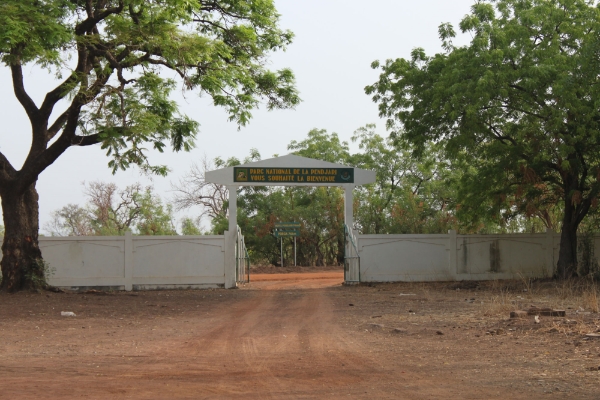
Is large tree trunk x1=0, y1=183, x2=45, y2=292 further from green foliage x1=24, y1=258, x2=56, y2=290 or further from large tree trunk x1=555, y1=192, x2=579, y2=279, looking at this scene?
large tree trunk x1=555, y1=192, x2=579, y2=279

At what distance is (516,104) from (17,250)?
14574 millimetres

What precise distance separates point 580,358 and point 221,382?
448cm

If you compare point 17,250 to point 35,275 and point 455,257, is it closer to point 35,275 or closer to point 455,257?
point 35,275

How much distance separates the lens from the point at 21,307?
16000 mm

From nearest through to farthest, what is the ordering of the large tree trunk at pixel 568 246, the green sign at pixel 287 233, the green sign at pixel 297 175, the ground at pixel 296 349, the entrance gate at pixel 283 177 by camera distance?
the ground at pixel 296 349 → the large tree trunk at pixel 568 246 → the entrance gate at pixel 283 177 → the green sign at pixel 297 175 → the green sign at pixel 287 233

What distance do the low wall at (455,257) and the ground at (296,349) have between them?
628cm

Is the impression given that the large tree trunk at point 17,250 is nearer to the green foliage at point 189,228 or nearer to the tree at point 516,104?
the tree at point 516,104

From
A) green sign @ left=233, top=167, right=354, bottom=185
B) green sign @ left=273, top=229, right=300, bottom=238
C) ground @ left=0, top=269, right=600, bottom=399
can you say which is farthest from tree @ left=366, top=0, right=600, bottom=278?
green sign @ left=273, top=229, right=300, bottom=238

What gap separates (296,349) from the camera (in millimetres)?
10148

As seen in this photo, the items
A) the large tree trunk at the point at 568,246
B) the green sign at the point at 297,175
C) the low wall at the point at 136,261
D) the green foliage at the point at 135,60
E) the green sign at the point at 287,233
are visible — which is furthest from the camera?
the green sign at the point at 287,233

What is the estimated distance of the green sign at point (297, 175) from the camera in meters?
24.0

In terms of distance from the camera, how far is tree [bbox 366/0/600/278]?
19.6 meters

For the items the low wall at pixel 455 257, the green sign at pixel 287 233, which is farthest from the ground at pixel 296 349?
the green sign at pixel 287 233

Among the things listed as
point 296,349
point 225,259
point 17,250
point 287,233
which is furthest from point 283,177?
point 296,349
